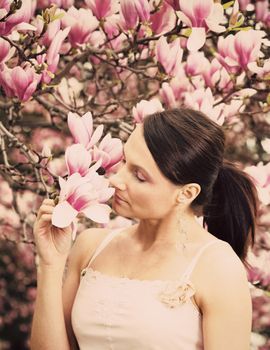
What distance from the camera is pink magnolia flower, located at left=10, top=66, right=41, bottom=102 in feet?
5.43

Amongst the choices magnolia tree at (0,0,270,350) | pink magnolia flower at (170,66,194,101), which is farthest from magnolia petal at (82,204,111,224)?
pink magnolia flower at (170,66,194,101)

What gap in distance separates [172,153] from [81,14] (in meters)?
0.61

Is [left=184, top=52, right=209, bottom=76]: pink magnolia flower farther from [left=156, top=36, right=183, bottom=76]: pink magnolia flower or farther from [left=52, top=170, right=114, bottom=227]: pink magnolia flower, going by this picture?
[left=52, top=170, right=114, bottom=227]: pink magnolia flower

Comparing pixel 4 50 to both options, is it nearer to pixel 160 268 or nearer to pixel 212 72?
pixel 160 268

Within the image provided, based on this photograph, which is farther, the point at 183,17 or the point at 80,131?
the point at 183,17

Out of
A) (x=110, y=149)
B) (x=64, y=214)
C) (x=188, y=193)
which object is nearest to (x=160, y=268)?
(x=188, y=193)

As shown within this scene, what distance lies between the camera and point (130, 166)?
1558 mm

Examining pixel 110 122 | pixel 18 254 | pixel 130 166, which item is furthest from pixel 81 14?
pixel 18 254

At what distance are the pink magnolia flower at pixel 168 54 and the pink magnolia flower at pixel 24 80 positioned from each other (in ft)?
1.23

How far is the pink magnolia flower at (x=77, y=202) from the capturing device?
1.30m

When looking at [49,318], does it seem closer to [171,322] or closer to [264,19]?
[171,322]

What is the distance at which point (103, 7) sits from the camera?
6.28ft

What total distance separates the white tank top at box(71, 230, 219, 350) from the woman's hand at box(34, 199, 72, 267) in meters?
0.15

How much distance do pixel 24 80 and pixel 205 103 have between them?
51 centimetres
